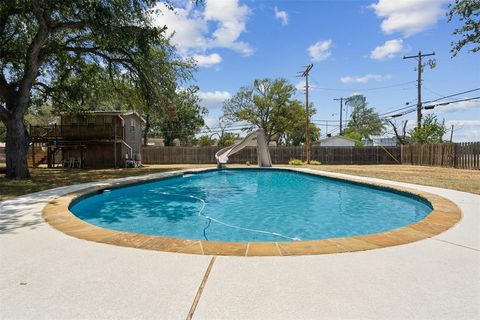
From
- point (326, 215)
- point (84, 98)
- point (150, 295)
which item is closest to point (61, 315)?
point (150, 295)

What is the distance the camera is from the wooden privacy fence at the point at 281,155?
26.5 metres

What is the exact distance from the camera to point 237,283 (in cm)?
262

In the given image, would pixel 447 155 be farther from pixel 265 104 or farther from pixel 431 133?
A: pixel 265 104

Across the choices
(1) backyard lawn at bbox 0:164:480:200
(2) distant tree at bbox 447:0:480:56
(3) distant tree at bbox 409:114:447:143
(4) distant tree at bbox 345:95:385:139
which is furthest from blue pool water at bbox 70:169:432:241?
(4) distant tree at bbox 345:95:385:139

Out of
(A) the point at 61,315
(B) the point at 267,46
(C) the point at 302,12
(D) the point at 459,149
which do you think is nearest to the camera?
(A) the point at 61,315

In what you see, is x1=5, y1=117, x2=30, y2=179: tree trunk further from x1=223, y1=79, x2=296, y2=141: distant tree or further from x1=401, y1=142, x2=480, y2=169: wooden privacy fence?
x1=223, y1=79, x2=296, y2=141: distant tree

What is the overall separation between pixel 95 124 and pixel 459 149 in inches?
903

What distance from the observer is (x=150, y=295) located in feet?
7.86

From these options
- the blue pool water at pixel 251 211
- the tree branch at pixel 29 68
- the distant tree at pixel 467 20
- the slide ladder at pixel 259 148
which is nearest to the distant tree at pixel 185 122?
the slide ladder at pixel 259 148

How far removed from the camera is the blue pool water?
6.05m

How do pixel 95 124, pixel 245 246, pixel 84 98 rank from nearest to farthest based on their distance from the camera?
pixel 245 246 → pixel 84 98 → pixel 95 124

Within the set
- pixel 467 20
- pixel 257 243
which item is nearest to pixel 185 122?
pixel 467 20

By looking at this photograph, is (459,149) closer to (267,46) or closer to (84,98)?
(267,46)

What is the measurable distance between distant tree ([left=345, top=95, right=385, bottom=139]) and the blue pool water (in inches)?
1990
